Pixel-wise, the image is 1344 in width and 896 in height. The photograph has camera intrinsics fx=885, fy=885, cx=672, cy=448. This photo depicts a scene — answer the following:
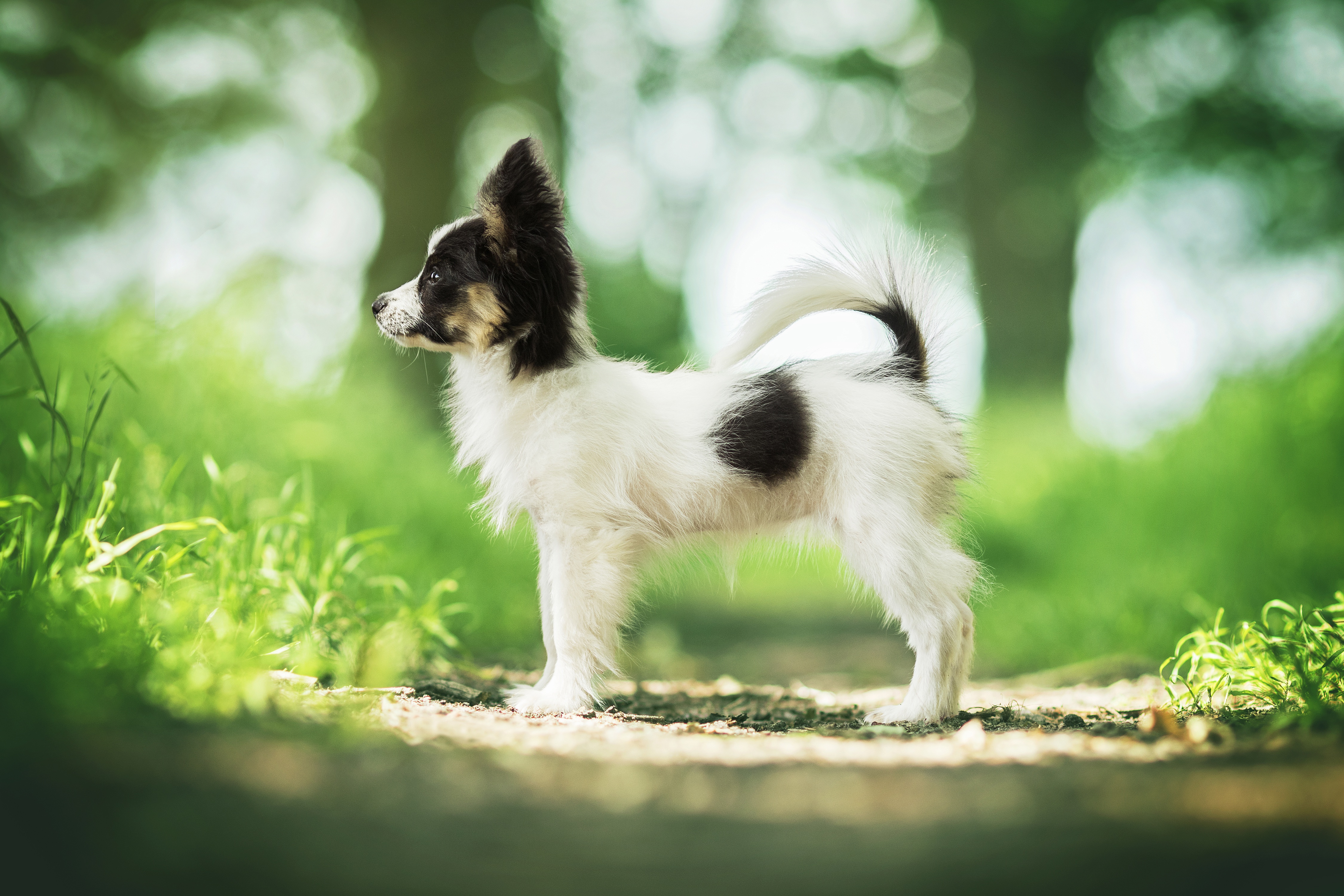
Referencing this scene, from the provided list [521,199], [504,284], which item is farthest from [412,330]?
[521,199]

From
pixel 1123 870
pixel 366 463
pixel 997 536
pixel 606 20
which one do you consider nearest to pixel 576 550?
pixel 1123 870

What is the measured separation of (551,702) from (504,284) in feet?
5.36

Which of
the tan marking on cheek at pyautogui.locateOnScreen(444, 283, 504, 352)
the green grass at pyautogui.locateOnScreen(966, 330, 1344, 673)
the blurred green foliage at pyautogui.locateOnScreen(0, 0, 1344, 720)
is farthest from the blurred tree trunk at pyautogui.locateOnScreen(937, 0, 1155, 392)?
the tan marking on cheek at pyautogui.locateOnScreen(444, 283, 504, 352)

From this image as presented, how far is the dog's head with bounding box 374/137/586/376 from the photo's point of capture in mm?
3555

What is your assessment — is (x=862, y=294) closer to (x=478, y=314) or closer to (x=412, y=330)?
(x=478, y=314)

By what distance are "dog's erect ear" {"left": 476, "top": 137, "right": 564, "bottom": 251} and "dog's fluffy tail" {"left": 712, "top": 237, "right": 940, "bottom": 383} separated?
3.01ft

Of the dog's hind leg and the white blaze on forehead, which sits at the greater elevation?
the white blaze on forehead

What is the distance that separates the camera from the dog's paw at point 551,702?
3113 millimetres

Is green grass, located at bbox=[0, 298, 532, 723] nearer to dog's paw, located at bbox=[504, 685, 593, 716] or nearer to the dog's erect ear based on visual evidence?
dog's paw, located at bbox=[504, 685, 593, 716]

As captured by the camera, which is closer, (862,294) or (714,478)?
(714,478)

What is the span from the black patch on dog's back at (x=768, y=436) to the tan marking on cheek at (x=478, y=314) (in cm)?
99

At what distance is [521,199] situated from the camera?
11.7 ft

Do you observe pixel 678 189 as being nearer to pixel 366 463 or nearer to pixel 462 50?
pixel 462 50

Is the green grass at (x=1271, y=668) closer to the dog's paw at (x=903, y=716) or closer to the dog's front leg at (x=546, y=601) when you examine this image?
the dog's paw at (x=903, y=716)
